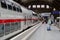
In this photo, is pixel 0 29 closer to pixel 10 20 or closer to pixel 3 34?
pixel 3 34


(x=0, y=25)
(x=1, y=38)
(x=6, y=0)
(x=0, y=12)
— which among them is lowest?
(x=1, y=38)

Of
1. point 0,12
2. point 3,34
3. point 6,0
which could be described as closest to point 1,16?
point 0,12

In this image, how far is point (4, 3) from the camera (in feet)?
40.4

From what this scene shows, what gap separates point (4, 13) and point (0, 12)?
3.07ft

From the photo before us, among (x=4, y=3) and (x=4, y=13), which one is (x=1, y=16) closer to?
(x=4, y=13)

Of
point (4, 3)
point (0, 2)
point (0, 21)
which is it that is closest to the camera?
point (0, 21)

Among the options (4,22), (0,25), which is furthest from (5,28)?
(0,25)

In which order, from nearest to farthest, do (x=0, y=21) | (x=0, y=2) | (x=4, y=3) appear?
(x=0, y=21)
(x=0, y=2)
(x=4, y=3)

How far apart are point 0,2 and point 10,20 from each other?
2048mm

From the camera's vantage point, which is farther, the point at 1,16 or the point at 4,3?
the point at 4,3

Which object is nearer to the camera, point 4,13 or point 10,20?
point 4,13

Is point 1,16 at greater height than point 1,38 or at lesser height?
greater

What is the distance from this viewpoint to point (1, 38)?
35.4 ft

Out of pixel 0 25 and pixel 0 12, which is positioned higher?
pixel 0 12
